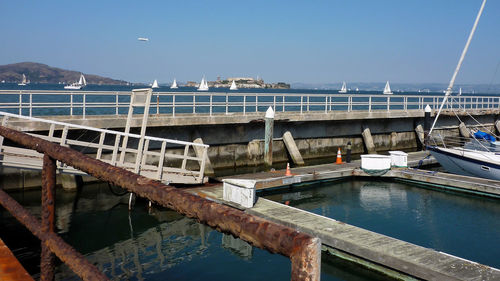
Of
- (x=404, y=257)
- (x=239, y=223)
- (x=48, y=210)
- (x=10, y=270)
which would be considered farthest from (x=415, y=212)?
(x=239, y=223)

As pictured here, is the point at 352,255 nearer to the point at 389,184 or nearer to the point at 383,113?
the point at 389,184

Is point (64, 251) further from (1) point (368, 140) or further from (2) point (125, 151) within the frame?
(1) point (368, 140)

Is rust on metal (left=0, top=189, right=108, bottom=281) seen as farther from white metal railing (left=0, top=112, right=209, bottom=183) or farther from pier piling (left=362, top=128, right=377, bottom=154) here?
pier piling (left=362, top=128, right=377, bottom=154)

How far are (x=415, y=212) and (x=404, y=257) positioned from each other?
6.73 metres

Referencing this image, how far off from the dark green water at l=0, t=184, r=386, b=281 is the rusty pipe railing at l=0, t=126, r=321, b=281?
24.3ft

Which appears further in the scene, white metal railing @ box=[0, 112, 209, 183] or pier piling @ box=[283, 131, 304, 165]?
pier piling @ box=[283, 131, 304, 165]

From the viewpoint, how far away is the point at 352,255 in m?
8.54

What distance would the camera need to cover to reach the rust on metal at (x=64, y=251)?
1.65 metres

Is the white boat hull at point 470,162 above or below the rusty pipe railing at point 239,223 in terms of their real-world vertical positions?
below

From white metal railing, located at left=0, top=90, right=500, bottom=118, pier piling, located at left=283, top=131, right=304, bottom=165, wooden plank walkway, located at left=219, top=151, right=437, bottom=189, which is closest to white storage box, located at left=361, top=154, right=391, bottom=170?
wooden plank walkway, located at left=219, top=151, right=437, bottom=189

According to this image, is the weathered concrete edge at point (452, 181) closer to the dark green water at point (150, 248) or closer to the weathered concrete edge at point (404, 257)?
the weathered concrete edge at point (404, 257)

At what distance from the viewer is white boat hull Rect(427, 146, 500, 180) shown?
1684cm

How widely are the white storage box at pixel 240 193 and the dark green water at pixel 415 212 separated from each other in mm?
3200

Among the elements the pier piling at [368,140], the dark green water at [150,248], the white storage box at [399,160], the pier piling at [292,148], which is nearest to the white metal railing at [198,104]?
the pier piling at [368,140]
